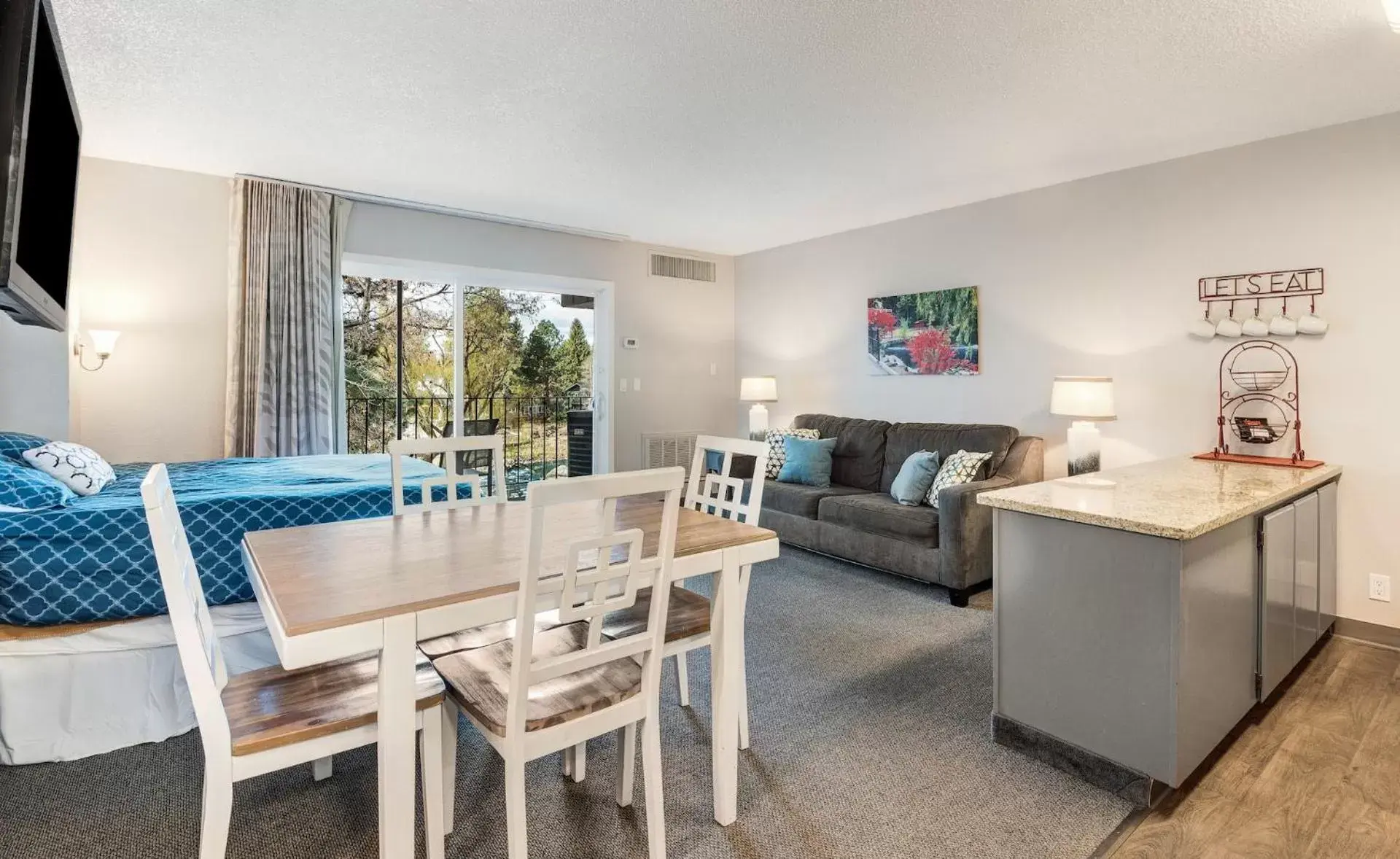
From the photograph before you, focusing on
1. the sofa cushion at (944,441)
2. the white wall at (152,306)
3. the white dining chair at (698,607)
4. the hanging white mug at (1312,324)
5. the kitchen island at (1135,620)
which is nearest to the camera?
the kitchen island at (1135,620)

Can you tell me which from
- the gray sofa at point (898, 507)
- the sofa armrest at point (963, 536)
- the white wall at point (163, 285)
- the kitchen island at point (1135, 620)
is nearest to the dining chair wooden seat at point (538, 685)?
the kitchen island at point (1135, 620)

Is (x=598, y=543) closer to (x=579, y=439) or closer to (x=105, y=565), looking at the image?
(x=105, y=565)

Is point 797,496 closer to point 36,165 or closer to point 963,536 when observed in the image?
point 963,536

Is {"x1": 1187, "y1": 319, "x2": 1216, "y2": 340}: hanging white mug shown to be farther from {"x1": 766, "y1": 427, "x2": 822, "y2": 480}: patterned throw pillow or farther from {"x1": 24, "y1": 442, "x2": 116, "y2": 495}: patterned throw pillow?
{"x1": 24, "y1": 442, "x2": 116, "y2": 495}: patterned throw pillow

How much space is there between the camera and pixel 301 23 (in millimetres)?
2389

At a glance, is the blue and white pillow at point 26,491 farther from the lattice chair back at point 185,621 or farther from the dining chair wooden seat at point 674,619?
the dining chair wooden seat at point 674,619

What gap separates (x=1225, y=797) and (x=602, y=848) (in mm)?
1748

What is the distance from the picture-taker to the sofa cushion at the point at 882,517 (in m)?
3.73

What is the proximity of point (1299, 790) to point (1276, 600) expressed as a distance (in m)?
0.67

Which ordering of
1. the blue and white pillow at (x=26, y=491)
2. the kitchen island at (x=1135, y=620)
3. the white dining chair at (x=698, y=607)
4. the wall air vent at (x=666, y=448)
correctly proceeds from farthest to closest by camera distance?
the wall air vent at (x=666, y=448) → the blue and white pillow at (x=26, y=491) → the white dining chair at (x=698, y=607) → the kitchen island at (x=1135, y=620)

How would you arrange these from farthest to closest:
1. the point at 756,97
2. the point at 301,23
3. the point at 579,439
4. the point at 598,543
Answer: the point at 579,439
the point at 756,97
the point at 301,23
the point at 598,543

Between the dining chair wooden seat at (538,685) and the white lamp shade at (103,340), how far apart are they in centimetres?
338

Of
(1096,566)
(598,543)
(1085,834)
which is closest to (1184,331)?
(1096,566)

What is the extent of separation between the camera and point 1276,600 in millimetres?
2357
